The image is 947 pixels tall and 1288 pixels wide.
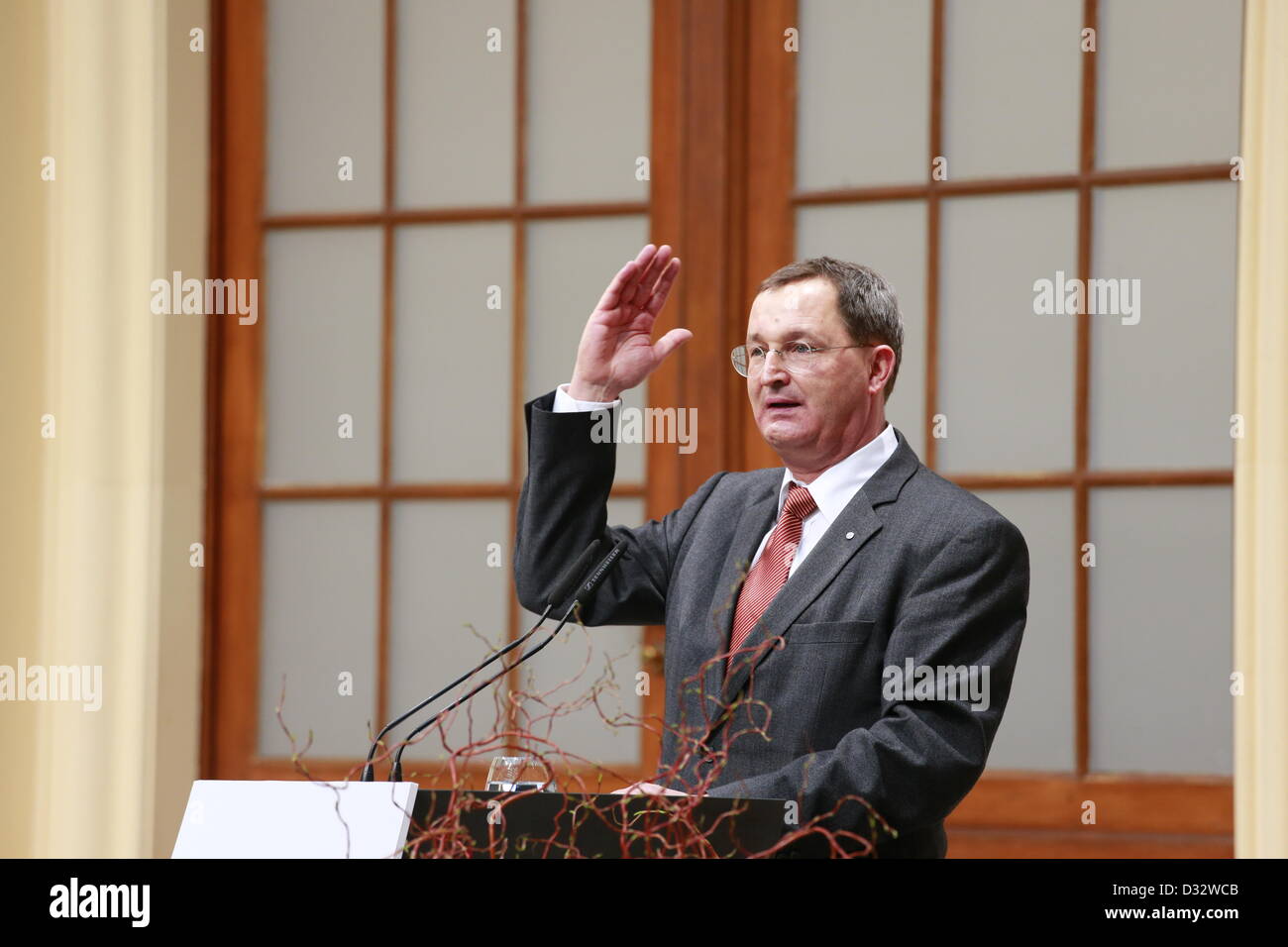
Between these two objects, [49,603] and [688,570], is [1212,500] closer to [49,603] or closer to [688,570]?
[688,570]

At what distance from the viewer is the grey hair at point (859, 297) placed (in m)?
1.79

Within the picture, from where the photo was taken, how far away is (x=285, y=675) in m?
2.97

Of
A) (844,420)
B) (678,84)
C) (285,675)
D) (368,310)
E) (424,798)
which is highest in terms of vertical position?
(678,84)

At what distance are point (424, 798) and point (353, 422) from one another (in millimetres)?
1962

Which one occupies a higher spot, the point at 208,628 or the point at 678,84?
the point at 678,84

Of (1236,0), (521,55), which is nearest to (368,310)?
(521,55)

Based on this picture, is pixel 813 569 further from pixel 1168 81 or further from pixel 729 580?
pixel 1168 81

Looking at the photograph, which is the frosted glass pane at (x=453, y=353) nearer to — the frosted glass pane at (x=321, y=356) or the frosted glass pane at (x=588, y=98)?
the frosted glass pane at (x=321, y=356)

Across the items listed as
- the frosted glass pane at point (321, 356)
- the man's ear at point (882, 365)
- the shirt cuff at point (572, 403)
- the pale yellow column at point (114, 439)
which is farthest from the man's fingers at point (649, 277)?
the pale yellow column at point (114, 439)

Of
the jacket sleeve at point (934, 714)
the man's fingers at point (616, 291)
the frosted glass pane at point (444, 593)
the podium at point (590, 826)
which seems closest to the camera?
the podium at point (590, 826)

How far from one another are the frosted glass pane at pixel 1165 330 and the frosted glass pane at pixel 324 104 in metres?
1.51

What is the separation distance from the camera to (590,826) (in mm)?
1082

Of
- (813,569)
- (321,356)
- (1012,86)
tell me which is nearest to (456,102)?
(321,356)

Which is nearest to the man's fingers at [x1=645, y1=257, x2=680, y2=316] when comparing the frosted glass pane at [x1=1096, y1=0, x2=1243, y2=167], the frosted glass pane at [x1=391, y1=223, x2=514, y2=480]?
the frosted glass pane at [x1=391, y1=223, x2=514, y2=480]
